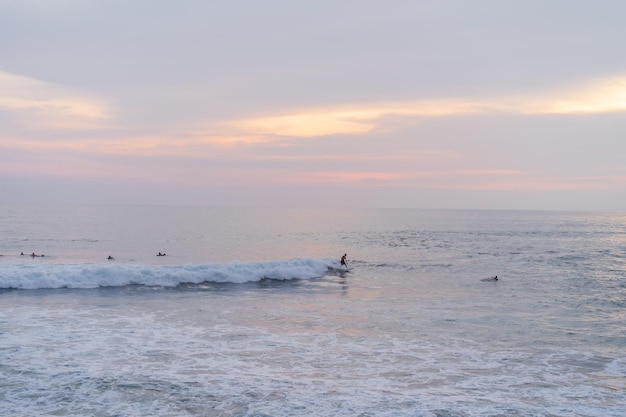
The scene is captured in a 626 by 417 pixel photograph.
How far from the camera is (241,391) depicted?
37.7 ft

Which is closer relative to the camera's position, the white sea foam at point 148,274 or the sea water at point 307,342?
the sea water at point 307,342

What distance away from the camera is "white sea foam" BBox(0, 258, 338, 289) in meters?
27.9

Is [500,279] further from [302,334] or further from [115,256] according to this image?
[115,256]

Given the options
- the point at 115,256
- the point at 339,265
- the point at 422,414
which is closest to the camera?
the point at 422,414

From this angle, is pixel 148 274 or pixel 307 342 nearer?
pixel 307 342

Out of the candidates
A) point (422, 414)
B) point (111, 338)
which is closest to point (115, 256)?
point (111, 338)

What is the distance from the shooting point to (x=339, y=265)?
40969 millimetres

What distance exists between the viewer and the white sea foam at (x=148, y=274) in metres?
27.9

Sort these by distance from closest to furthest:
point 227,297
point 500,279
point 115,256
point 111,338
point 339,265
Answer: point 111,338 → point 227,297 → point 500,279 → point 339,265 → point 115,256

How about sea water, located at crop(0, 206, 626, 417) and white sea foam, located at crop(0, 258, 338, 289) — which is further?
white sea foam, located at crop(0, 258, 338, 289)

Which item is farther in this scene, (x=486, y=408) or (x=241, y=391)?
(x=241, y=391)

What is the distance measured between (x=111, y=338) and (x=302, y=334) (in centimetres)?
633

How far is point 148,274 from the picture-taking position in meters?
31.1

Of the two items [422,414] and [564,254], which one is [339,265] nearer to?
[564,254]
